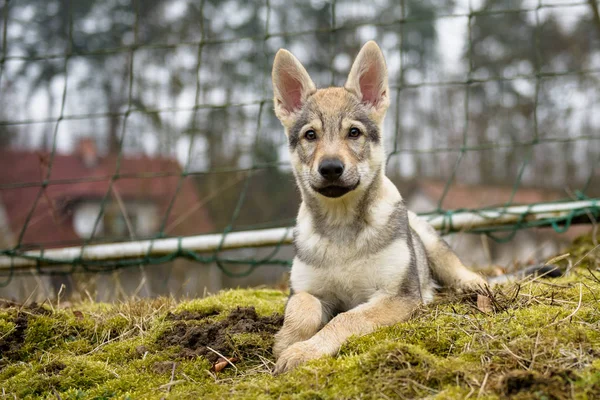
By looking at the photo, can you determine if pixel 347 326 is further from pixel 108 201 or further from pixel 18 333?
pixel 108 201

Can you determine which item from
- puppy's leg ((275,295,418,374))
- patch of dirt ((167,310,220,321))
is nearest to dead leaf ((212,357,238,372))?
puppy's leg ((275,295,418,374))

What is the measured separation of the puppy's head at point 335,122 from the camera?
369 centimetres

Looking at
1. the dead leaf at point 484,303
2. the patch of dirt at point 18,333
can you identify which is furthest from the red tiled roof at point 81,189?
the dead leaf at point 484,303

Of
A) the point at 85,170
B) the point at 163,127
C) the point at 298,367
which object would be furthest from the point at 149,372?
the point at 85,170

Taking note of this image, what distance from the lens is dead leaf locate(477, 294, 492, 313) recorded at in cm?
326

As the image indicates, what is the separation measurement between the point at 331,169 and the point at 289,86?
1.24 meters

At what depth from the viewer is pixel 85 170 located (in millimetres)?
16578

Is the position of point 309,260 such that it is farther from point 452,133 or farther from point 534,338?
point 452,133

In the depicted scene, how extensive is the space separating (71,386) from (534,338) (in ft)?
7.66

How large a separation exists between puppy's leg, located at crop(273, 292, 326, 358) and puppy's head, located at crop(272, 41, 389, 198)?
75cm

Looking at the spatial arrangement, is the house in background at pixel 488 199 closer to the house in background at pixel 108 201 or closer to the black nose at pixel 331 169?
the house in background at pixel 108 201

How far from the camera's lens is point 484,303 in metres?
3.35

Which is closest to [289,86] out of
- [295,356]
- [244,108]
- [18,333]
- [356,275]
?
[356,275]

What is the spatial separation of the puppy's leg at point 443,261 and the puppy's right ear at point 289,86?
146 cm
